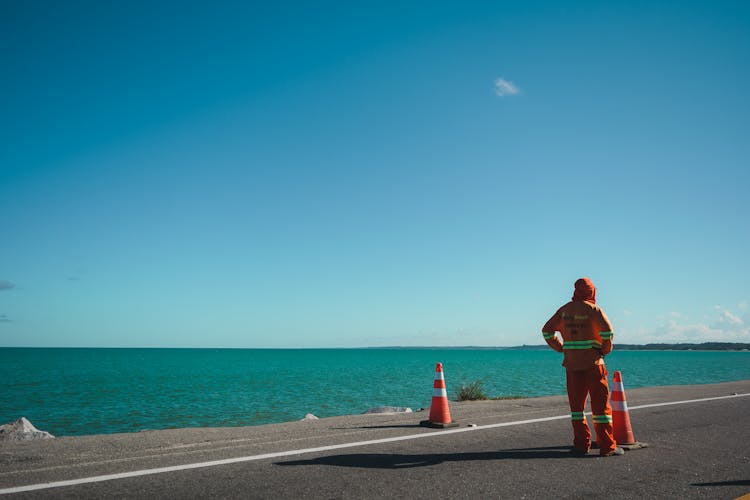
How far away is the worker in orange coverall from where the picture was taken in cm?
581

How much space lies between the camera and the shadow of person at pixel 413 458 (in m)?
5.18

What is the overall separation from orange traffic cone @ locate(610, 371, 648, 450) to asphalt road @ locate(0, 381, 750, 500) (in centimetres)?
22

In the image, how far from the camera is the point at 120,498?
3.92m

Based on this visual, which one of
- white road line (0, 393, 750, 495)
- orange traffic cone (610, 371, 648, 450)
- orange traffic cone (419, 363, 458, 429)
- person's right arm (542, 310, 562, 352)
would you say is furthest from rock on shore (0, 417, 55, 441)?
orange traffic cone (610, 371, 648, 450)

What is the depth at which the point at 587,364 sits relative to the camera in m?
5.87

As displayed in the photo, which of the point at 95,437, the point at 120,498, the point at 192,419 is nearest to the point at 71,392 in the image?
the point at 192,419

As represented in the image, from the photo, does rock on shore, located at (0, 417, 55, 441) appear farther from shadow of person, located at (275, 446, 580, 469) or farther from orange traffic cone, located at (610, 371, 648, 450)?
orange traffic cone, located at (610, 371, 648, 450)

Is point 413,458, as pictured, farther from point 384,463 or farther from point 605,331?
point 605,331

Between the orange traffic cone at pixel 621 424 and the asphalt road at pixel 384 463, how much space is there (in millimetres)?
225

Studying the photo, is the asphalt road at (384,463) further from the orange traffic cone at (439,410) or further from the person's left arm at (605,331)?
the person's left arm at (605,331)

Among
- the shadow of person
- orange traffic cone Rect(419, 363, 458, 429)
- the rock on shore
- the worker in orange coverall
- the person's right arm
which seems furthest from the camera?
the rock on shore

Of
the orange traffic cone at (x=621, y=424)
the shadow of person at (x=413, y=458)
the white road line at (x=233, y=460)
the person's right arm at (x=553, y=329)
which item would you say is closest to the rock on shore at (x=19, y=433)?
the white road line at (x=233, y=460)

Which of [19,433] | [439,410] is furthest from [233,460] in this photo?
[19,433]

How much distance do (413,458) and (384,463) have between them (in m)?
0.43
